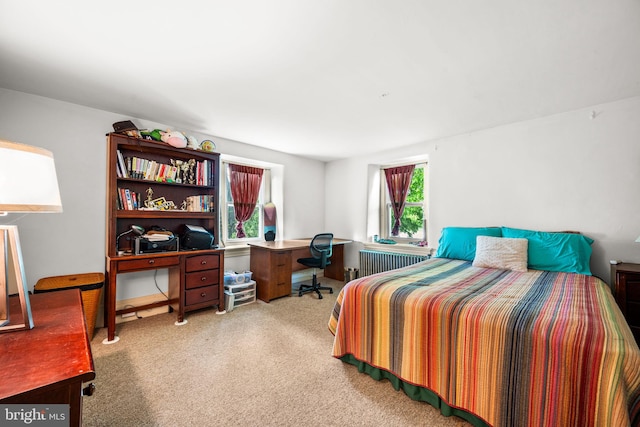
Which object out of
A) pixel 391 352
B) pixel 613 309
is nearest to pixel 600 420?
pixel 613 309

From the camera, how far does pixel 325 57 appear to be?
1.87 metres

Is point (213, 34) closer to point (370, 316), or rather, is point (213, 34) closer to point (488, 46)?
point (488, 46)

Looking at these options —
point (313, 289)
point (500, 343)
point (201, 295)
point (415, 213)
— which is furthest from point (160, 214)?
point (415, 213)

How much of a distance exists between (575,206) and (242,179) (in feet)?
13.8

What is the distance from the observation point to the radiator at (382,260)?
12.8 feet

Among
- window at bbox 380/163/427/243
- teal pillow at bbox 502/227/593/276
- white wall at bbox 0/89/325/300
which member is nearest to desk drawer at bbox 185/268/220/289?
white wall at bbox 0/89/325/300

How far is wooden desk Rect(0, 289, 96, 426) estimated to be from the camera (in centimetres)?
71

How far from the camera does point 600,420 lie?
3.70ft

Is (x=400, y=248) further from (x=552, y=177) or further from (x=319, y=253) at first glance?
(x=552, y=177)

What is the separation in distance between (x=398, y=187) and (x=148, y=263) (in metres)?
3.65

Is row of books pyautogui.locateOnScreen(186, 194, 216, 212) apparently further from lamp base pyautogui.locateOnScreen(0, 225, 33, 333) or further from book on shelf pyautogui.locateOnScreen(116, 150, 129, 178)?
lamp base pyautogui.locateOnScreen(0, 225, 33, 333)

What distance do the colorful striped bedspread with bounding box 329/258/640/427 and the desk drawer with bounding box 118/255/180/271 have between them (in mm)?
1848

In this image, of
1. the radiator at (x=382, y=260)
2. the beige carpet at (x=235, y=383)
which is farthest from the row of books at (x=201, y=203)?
the radiator at (x=382, y=260)

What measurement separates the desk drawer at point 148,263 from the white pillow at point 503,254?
3.22m
